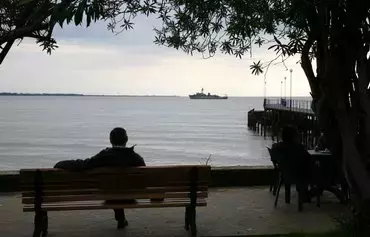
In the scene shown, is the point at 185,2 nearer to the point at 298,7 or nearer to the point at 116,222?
the point at 298,7

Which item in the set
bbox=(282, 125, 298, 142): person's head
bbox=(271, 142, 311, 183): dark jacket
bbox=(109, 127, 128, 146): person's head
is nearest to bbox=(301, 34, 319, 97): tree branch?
bbox=(109, 127, 128, 146): person's head

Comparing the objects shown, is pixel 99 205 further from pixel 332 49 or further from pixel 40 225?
pixel 332 49

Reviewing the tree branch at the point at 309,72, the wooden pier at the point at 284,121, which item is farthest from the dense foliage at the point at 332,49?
the wooden pier at the point at 284,121

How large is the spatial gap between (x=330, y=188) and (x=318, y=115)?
10.1 feet

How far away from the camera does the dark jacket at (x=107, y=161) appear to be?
19.3 ft

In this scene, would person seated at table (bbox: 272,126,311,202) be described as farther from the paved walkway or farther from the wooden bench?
the wooden bench

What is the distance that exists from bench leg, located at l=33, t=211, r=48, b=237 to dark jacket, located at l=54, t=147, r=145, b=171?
507mm

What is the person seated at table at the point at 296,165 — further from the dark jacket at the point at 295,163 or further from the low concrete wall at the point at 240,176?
the low concrete wall at the point at 240,176

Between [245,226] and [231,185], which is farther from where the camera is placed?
[231,185]

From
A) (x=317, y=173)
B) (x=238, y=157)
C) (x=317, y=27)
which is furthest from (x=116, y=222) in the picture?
(x=238, y=157)

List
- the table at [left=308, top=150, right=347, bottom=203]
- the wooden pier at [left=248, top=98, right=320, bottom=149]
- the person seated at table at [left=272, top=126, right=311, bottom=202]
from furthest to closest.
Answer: the wooden pier at [left=248, top=98, right=320, bottom=149], the table at [left=308, top=150, right=347, bottom=203], the person seated at table at [left=272, top=126, right=311, bottom=202]

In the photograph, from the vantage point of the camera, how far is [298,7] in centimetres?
361

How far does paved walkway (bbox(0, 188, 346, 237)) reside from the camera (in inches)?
248

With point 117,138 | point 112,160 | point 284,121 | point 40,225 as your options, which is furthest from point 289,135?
point 284,121
